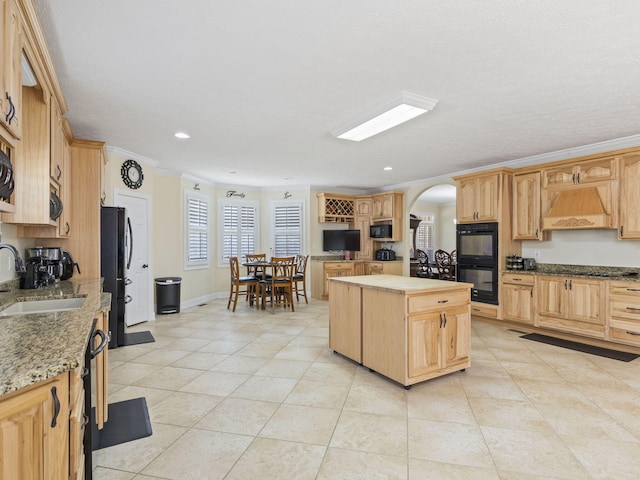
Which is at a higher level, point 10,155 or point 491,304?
point 10,155

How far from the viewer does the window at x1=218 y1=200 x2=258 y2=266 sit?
24.0 feet

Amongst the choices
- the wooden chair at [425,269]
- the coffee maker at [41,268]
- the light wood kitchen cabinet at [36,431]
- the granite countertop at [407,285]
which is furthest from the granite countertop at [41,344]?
the wooden chair at [425,269]

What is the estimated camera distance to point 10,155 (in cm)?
184

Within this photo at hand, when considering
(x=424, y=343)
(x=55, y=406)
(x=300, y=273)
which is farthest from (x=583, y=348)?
(x=55, y=406)

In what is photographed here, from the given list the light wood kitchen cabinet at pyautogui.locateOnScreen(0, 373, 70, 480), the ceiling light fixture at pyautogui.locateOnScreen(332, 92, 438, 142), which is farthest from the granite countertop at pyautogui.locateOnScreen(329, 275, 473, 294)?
the light wood kitchen cabinet at pyautogui.locateOnScreen(0, 373, 70, 480)

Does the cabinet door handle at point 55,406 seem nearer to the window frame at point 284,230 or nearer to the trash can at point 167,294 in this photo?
the trash can at point 167,294

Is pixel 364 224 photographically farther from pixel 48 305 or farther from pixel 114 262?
pixel 48 305

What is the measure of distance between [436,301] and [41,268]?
10.8ft

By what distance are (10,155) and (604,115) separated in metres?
4.65

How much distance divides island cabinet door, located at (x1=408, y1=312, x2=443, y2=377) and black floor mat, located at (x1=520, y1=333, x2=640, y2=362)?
214 cm

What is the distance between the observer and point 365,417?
2.39 meters

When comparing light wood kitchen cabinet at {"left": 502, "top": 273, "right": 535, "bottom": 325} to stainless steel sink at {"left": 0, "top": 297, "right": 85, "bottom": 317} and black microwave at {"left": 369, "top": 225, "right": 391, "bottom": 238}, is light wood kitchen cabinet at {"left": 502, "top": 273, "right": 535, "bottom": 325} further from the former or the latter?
stainless steel sink at {"left": 0, "top": 297, "right": 85, "bottom": 317}

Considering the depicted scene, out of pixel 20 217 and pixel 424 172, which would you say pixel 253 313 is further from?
pixel 20 217

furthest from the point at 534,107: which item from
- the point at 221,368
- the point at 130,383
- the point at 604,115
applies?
the point at 130,383
